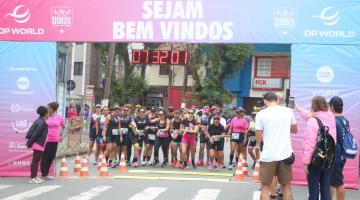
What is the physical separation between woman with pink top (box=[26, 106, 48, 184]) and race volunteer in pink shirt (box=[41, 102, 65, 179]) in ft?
0.98

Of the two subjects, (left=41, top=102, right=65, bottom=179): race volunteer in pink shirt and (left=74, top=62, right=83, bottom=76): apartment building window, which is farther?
(left=74, top=62, right=83, bottom=76): apartment building window

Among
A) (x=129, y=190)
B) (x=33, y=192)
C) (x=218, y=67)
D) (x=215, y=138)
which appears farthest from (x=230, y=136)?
(x=218, y=67)

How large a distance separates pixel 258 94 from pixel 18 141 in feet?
111

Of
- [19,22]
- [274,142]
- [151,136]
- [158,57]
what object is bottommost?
[151,136]

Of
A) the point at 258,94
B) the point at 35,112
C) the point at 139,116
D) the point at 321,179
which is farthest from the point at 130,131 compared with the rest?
the point at 258,94

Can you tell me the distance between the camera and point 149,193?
1154 centimetres

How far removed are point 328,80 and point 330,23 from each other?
4.11ft

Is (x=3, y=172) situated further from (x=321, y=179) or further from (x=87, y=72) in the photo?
(x=87, y=72)

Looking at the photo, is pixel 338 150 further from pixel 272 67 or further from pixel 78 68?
pixel 78 68

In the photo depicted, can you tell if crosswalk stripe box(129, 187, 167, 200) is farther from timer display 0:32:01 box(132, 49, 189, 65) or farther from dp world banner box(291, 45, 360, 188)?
timer display 0:32:01 box(132, 49, 189, 65)

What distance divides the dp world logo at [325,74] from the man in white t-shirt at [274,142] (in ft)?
15.1

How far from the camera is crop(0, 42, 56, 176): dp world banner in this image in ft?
44.9

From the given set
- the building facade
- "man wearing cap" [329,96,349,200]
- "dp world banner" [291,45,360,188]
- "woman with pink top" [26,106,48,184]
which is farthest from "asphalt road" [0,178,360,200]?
the building facade

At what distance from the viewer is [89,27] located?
13.3m
